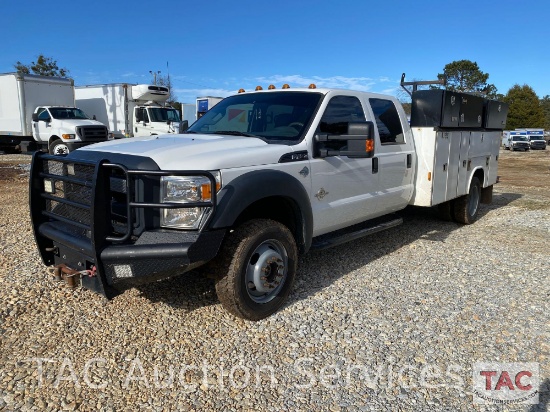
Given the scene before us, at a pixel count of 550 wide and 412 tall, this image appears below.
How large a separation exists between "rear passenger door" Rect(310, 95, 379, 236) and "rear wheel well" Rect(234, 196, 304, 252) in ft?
0.77

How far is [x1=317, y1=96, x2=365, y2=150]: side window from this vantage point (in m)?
4.24

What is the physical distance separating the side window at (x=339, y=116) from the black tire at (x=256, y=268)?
107cm

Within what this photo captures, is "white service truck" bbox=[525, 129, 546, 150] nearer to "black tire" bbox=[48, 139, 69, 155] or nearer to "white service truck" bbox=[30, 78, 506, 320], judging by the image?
"black tire" bbox=[48, 139, 69, 155]

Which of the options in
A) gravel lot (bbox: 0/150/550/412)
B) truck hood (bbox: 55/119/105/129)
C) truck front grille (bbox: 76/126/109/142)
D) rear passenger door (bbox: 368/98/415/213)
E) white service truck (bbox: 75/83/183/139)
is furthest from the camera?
white service truck (bbox: 75/83/183/139)

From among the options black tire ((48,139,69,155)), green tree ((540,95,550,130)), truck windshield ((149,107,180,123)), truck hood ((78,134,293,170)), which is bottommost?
black tire ((48,139,69,155))

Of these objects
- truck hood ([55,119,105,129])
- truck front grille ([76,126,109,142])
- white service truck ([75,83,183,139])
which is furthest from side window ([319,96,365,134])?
white service truck ([75,83,183,139])

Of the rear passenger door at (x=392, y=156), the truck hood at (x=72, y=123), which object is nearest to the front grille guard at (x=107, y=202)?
the rear passenger door at (x=392, y=156)

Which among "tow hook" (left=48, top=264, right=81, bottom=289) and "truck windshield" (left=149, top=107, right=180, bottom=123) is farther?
"truck windshield" (left=149, top=107, right=180, bottom=123)

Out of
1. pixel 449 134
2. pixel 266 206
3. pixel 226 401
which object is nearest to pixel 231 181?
pixel 266 206

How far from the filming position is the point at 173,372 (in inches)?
116

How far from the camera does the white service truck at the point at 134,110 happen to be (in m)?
20.0

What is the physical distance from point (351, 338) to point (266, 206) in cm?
128

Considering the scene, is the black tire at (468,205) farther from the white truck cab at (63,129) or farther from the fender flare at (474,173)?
the white truck cab at (63,129)

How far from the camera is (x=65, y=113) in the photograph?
18.2 m
